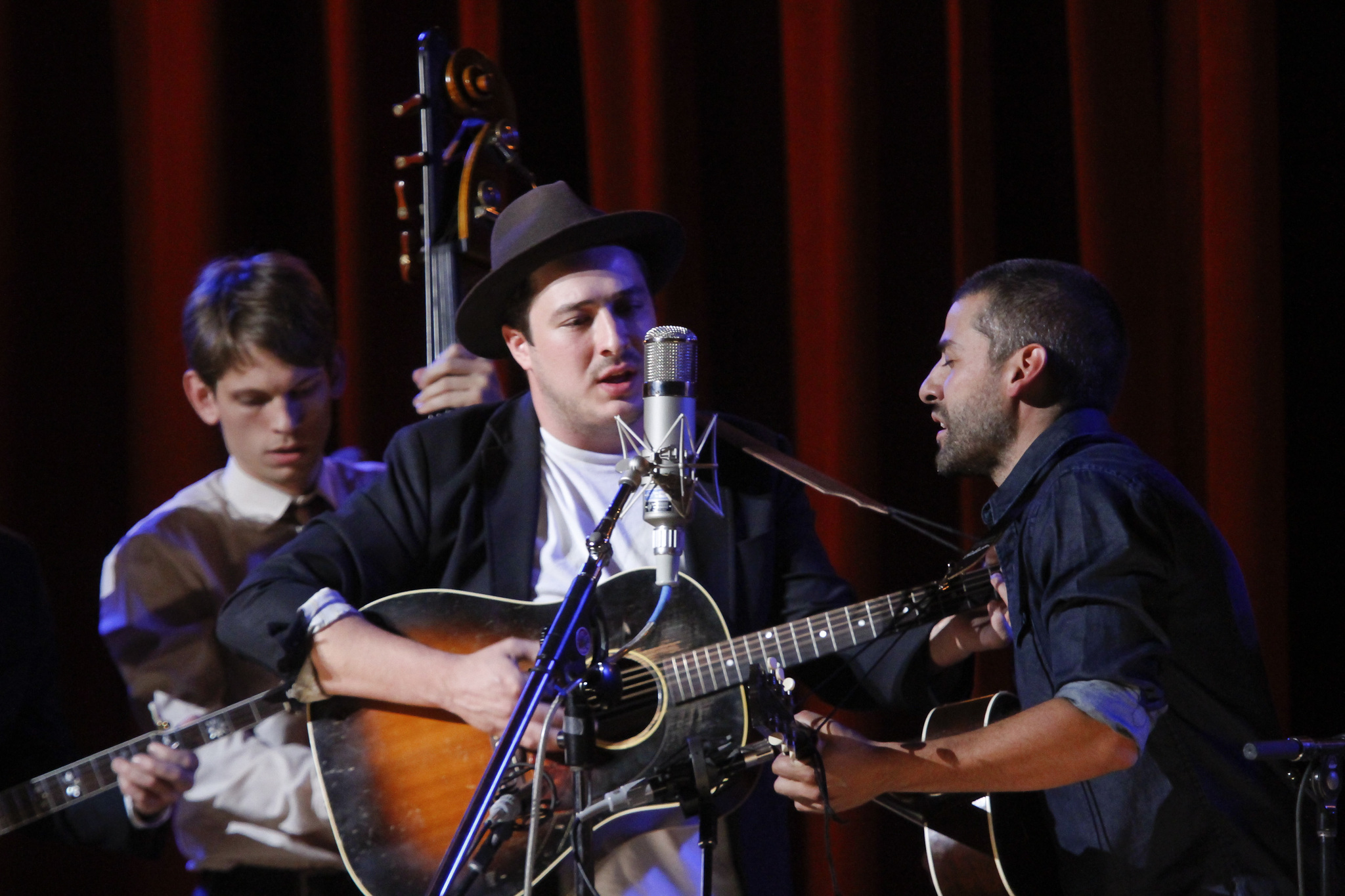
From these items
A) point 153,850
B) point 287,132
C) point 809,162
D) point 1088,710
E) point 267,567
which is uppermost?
point 287,132

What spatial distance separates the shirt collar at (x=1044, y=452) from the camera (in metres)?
2.00

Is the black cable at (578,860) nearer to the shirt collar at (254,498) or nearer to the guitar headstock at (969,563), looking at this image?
the guitar headstock at (969,563)

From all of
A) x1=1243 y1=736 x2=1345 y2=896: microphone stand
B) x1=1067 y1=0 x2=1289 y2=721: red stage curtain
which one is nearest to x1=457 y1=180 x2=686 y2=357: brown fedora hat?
x1=1067 y1=0 x2=1289 y2=721: red stage curtain

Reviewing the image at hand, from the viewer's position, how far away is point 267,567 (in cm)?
248

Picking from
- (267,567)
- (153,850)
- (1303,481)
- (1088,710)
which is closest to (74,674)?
(153,850)

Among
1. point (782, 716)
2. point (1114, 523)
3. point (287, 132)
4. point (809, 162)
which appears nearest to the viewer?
point (782, 716)

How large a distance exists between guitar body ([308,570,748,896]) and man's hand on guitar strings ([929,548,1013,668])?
1.29ft

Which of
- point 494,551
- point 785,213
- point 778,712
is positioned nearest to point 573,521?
point 494,551

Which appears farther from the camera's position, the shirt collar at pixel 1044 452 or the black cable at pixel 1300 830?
the shirt collar at pixel 1044 452

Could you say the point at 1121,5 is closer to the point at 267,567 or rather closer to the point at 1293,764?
the point at 1293,764

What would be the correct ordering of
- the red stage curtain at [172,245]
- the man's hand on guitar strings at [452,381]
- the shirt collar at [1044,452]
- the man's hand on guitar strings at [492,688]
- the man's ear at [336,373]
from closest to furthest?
the shirt collar at [1044,452] → the man's hand on guitar strings at [492,688] → the man's hand on guitar strings at [452,381] → the man's ear at [336,373] → the red stage curtain at [172,245]

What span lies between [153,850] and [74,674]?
1194 mm

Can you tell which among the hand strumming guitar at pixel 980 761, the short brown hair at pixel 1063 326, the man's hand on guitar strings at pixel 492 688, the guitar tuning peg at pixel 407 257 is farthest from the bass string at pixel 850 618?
the guitar tuning peg at pixel 407 257

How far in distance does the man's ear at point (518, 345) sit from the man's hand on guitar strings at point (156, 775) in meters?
1.08
